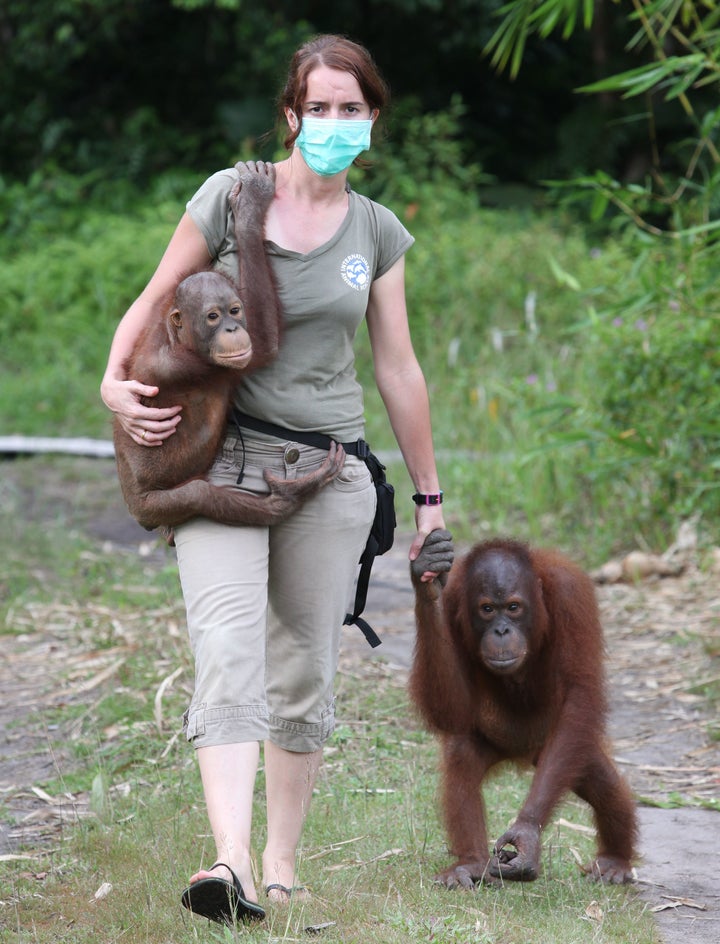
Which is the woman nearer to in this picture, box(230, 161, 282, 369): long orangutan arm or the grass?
box(230, 161, 282, 369): long orangutan arm

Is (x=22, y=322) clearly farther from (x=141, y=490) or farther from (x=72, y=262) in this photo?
(x=141, y=490)

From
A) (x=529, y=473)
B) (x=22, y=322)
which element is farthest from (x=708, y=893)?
(x=22, y=322)

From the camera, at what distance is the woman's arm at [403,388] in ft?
11.0

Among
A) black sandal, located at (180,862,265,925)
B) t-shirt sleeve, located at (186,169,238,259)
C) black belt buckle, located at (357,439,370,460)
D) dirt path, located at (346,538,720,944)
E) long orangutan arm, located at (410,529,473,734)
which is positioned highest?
t-shirt sleeve, located at (186,169,238,259)

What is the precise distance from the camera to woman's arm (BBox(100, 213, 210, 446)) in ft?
10.2

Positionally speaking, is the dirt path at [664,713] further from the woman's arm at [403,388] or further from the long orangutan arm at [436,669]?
the woman's arm at [403,388]

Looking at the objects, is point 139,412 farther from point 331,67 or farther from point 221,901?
point 221,901

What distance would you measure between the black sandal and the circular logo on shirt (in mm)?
1342

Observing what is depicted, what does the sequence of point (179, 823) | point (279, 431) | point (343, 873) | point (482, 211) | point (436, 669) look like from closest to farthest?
1. point (279, 431)
2. point (343, 873)
3. point (436, 669)
4. point (179, 823)
5. point (482, 211)

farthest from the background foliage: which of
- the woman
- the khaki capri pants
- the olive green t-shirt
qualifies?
the khaki capri pants

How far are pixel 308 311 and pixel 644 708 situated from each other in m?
2.88

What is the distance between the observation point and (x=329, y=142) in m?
3.08

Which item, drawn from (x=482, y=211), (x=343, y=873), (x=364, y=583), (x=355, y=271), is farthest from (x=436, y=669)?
(x=482, y=211)

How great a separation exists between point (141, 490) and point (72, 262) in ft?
30.2
